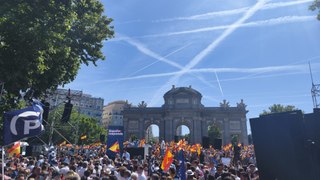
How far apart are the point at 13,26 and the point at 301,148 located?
12.8m

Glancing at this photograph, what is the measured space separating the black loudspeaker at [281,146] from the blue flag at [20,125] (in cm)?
574

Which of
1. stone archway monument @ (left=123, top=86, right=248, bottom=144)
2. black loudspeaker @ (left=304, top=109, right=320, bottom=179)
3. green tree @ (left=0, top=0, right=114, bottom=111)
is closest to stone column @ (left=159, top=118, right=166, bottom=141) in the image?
stone archway monument @ (left=123, top=86, right=248, bottom=144)

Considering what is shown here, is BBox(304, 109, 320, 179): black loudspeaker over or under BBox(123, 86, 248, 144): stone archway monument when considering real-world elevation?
under

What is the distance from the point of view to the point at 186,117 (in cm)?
6944

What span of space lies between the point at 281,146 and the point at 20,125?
6.27 metres

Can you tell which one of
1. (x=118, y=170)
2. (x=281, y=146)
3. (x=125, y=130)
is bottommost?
(x=118, y=170)

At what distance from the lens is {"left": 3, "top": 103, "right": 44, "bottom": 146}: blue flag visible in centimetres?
686

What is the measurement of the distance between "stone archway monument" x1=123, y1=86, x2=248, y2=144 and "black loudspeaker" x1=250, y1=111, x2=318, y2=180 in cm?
6465

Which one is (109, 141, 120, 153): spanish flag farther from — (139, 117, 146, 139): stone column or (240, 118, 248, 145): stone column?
(240, 118, 248, 145): stone column

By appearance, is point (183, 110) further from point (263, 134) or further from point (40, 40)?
point (263, 134)

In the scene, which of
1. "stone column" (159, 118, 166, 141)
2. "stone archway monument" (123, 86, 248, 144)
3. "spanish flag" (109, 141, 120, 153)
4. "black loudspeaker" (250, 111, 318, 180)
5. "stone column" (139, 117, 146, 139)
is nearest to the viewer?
"black loudspeaker" (250, 111, 318, 180)

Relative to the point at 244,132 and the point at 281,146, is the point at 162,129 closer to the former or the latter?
the point at 244,132

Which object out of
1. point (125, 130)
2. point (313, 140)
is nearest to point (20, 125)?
point (313, 140)

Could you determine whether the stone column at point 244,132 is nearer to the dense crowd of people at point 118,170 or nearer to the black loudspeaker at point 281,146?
the dense crowd of people at point 118,170
